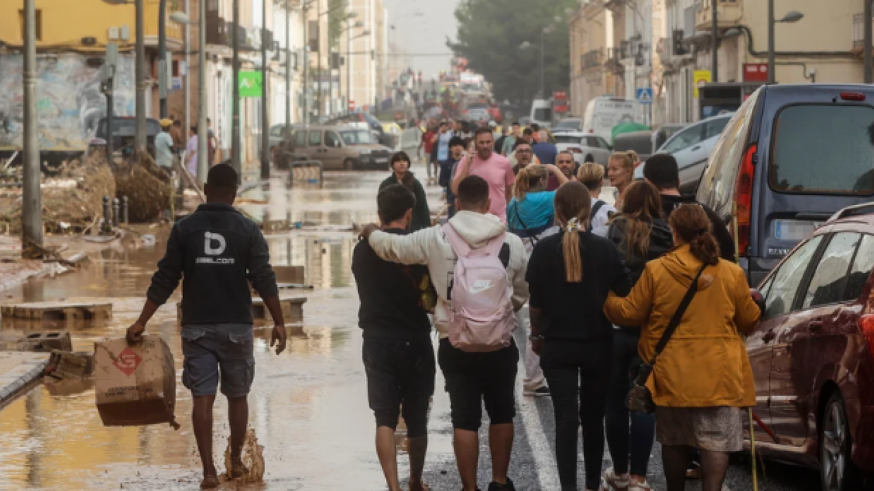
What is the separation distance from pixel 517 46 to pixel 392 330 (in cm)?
12954

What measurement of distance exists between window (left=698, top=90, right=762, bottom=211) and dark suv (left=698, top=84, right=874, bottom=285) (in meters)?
0.07

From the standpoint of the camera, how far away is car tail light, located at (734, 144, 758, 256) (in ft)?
38.0

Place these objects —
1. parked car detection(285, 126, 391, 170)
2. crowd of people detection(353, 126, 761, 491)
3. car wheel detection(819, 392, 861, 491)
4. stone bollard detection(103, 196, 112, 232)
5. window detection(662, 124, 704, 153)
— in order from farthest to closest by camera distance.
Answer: parked car detection(285, 126, 391, 170) < window detection(662, 124, 704, 153) < stone bollard detection(103, 196, 112, 232) < crowd of people detection(353, 126, 761, 491) < car wheel detection(819, 392, 861, 491)

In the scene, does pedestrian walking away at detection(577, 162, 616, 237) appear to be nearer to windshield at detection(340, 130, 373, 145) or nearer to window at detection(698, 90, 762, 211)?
window at detection(698, 90, 762, 211)

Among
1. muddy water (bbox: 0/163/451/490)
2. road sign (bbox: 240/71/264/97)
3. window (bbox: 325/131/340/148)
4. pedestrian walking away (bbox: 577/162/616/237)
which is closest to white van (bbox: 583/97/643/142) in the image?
window (bbox: 325/131/340/148)

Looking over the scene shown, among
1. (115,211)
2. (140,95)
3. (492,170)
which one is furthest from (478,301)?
(140,95)

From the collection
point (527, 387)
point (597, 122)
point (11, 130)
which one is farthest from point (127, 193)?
point (597, 122)

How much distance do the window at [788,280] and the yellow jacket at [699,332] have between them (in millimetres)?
943

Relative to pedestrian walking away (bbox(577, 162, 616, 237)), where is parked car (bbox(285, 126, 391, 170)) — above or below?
above

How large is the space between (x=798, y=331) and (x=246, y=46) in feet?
197

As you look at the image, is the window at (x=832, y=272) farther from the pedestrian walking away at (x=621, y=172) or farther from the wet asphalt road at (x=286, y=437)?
the pedestrian walking away at (x=621, y=172)

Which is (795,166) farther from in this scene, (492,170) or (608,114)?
(608,114)

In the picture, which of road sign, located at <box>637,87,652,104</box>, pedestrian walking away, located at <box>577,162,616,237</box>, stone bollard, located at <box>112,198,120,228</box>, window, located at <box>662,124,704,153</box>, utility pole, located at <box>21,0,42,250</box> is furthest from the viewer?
road sign, located at <box>637,87,652,104</box>

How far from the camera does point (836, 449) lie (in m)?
7.16
